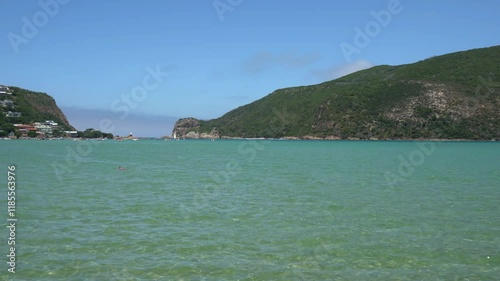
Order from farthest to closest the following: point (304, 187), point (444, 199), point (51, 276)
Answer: point (304, 187)
point (444, 199)
point (51, 276)

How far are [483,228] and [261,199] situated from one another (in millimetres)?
14082

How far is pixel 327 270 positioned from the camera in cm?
1469

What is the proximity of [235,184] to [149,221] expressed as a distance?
17.8 metres

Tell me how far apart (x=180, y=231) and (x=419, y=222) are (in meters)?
12.6

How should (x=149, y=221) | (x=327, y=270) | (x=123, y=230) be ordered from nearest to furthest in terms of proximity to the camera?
(x=327, y=270) < (x=123, y=230) < (x=149, y=221)

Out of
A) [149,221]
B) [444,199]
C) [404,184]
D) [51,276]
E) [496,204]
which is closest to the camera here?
[51,276]

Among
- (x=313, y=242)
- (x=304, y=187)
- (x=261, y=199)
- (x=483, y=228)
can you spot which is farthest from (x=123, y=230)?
(x=304, y=187)

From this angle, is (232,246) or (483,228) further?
(483,228)

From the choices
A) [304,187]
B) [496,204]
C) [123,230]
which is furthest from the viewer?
[304,187]

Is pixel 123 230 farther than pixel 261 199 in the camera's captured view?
No

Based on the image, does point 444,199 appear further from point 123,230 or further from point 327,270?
point 123,230

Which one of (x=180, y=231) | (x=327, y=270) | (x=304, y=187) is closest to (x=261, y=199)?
(x=304, y=187)

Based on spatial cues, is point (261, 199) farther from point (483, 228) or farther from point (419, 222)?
point (483, 228)

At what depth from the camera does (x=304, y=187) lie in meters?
37.2
